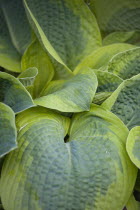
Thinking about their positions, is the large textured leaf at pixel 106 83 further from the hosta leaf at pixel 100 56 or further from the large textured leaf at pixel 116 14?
the large textured leaf at pixel 116 14

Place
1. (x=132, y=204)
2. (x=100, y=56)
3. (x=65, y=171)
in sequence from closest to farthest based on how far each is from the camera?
(x=65, y=171), (x=132, y=204), (x=100, y=56)

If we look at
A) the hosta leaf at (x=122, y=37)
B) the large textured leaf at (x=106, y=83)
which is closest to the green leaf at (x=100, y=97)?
the large textured leaf at (x=106, y=83)

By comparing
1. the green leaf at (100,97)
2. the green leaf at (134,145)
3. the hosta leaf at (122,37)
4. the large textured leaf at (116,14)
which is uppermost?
the large textured leaf at (116,14)

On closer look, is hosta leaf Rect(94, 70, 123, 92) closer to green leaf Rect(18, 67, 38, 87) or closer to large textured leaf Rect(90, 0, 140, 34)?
green leaf Rect(18, 67, 38, 87)

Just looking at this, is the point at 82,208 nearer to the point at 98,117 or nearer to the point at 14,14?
the point at 98,117

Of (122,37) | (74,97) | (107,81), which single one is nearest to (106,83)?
(107,81)

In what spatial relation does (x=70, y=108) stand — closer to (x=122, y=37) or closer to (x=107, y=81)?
(x=107, y=81)

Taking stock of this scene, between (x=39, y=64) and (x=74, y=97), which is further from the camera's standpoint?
(x=39, y=64)
